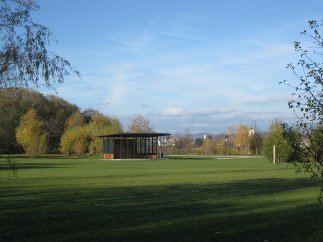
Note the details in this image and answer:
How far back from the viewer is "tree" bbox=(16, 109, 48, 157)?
73312mm

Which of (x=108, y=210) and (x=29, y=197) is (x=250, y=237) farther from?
(x=29, y=197)

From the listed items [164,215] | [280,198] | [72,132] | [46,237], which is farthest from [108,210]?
[72,132]

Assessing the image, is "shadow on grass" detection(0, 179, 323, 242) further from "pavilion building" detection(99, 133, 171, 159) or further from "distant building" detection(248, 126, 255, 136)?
"distant building" detection(248, 126, 255, 136)

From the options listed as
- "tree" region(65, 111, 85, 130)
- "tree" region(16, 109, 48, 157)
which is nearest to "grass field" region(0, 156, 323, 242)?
"tree" region(16, 109, 48, 157)

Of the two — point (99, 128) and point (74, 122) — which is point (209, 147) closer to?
point (74, 122)

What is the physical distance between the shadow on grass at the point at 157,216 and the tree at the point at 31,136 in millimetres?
56618

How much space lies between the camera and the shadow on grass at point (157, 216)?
930 centimetres

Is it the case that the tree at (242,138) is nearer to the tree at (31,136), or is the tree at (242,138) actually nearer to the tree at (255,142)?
the tree at (255,142)

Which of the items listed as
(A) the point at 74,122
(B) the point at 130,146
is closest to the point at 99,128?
(A) the point at 74,122

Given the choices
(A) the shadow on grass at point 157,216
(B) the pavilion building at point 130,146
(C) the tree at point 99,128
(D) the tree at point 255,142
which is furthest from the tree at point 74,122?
(A) the shadow on grass at point 157,216

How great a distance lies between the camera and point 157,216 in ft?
39.0

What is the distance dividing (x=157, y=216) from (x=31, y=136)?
210 feet

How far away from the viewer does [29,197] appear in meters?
16.2

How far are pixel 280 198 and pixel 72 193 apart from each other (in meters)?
7.21
